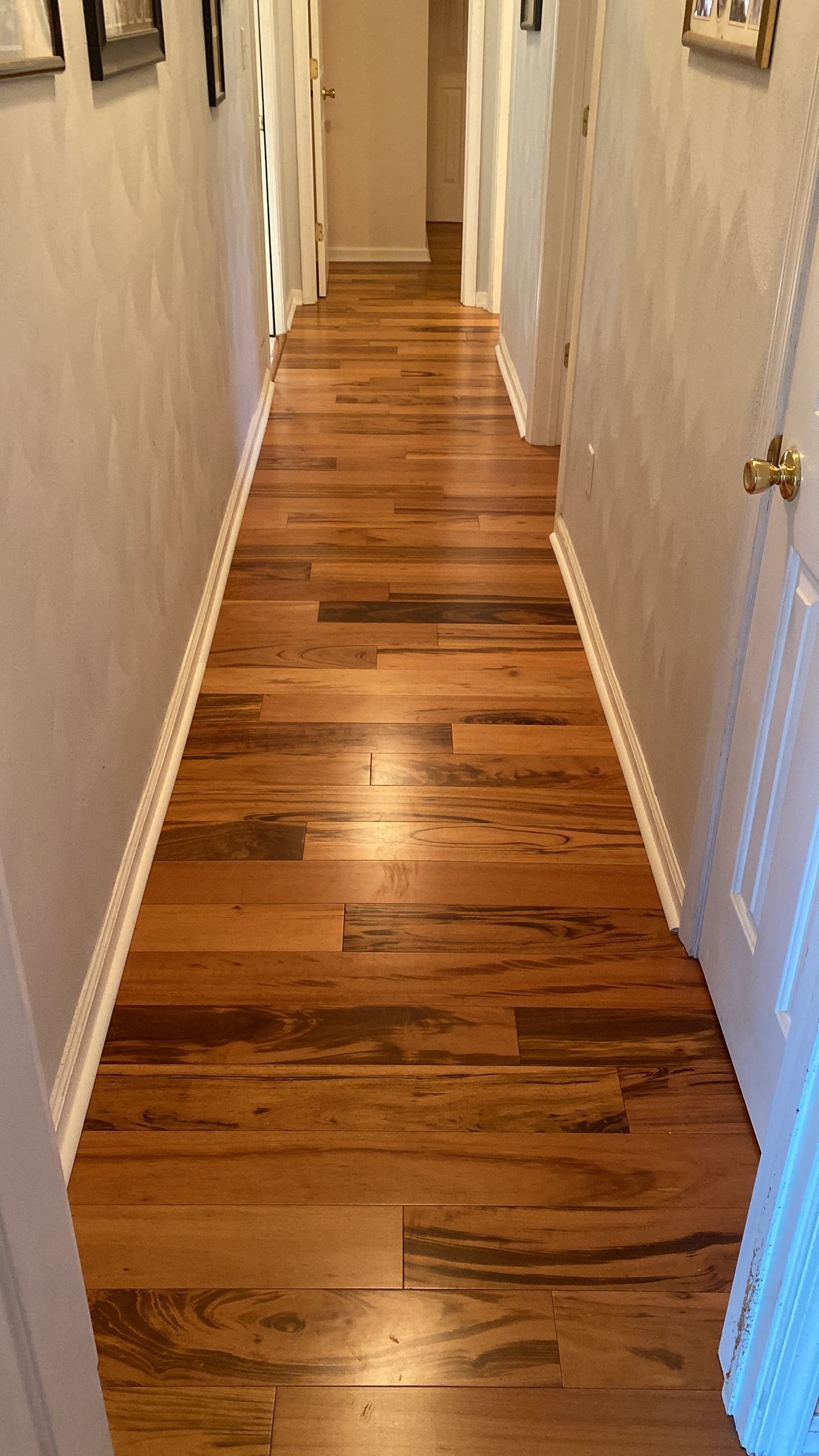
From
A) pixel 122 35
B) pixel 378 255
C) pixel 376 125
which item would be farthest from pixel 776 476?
pixel 378 255

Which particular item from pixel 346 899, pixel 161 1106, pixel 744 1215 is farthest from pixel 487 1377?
pixel 346 899

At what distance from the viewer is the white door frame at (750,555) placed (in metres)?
1.44

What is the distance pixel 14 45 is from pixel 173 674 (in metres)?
1.34

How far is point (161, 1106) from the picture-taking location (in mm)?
1729

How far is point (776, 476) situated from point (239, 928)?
3.82ft

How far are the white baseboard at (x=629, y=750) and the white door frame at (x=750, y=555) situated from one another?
0.10 metres

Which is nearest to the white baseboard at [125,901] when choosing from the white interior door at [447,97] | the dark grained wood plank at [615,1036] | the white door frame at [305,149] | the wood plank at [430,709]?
the wood plank at [430,709]

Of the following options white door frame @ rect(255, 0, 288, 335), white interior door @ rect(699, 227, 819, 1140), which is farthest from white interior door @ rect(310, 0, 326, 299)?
white interior door @ rect(699, 227, 819, 1140)

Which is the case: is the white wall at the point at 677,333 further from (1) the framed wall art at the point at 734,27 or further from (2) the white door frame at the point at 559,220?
(2) the white door frame at the point at 559,220

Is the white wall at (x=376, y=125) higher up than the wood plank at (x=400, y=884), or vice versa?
the white wall at (x=376, y=125)

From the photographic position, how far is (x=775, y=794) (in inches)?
62.2

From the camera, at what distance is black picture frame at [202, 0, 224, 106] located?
3.07m

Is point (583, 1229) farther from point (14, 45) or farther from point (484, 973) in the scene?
point (14, 45)

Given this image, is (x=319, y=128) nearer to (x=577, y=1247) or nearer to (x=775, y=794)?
(x=775, y=794)
